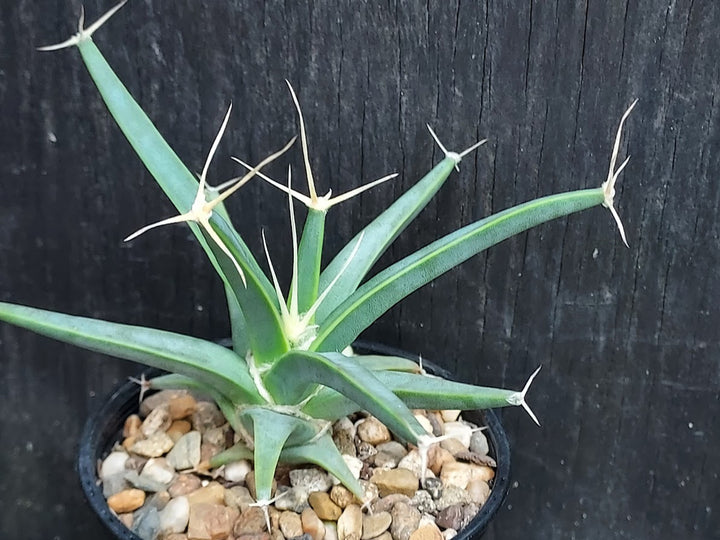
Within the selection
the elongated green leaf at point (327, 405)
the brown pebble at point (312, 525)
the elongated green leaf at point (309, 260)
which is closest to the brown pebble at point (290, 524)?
the brown pebble at point (312, 525)

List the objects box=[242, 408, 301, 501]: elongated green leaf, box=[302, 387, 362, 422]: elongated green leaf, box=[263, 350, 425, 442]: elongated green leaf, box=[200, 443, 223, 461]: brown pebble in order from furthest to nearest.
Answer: box=[200, 443, 223, 461]: brown pebble → box=[302, 387, 362, 422]: elongated green leaf → box=[242, 408, 301, 501]: elongated green leaf → box=[263, 350, 425, 442]: elongated green leaf

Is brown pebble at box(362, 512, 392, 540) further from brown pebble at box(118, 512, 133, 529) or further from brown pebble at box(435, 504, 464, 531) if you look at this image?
brown pebble at box(118, 512, 133, 529)

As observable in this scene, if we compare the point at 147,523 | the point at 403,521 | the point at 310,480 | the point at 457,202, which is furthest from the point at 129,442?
the point at 457,202

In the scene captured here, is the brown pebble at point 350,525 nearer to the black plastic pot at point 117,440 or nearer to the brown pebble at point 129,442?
the black plastic pot at point 117,440

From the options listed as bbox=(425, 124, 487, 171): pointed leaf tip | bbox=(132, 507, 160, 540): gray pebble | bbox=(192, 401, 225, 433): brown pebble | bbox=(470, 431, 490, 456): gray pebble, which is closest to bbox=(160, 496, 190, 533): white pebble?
bbox=(132, 507, 160, 540): gray pebble

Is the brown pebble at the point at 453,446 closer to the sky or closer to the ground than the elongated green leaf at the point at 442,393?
closer to the ground

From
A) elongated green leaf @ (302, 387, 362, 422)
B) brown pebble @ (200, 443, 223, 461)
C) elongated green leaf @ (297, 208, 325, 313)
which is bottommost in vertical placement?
brown pebble @ (200, 443, 223, 461)

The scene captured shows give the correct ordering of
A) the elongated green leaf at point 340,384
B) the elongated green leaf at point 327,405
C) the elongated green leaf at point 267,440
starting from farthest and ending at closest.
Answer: the elongated green leaf at point 327,405 < the elongated green leaf at point 267,440 < the elongated green leaf at point 340,384
